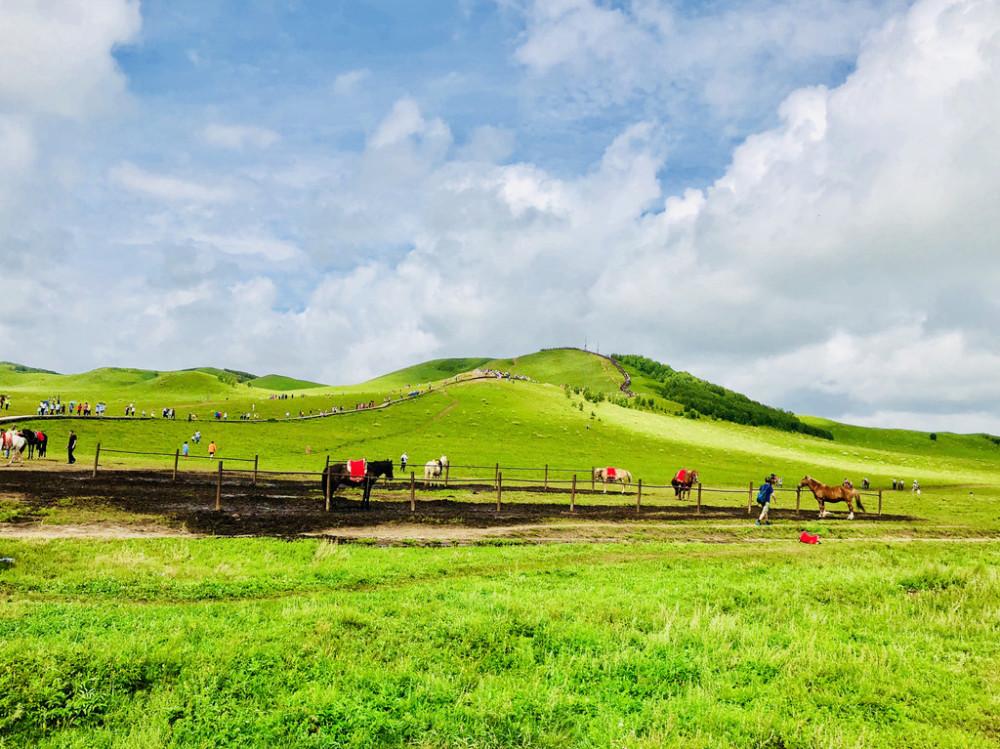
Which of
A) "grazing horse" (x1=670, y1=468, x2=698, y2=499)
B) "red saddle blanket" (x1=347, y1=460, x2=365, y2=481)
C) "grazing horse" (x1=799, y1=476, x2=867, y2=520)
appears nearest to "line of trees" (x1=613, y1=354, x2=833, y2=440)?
"grazing horse" (x1=670, y1=468, x2=698, y2=499)

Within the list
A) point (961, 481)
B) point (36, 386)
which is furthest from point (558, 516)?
point (36, 386)

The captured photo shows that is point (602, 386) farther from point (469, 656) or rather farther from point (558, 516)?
point (469, 656)

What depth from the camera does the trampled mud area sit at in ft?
70.4

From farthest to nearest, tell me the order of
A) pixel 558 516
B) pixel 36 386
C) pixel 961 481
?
pixel 36 386 < pixel 961 481 < pixel 558 516

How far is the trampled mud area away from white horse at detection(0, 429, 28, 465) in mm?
2226

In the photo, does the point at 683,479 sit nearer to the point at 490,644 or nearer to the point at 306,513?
the point at 306,513

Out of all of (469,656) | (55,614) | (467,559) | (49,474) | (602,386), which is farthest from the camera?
(602,386)

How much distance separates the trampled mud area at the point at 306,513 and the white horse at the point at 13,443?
7.30ft

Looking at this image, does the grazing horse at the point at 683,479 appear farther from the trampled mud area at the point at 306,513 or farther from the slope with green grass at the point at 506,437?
the slope with green grass at the point at 506,437

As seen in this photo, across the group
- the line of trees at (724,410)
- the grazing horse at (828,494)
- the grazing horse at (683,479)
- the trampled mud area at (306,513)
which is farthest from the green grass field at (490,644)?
the line of trees at (724,410)

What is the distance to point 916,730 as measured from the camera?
7.72 metres

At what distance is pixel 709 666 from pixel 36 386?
702 ft

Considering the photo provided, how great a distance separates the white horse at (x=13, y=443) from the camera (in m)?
42.0

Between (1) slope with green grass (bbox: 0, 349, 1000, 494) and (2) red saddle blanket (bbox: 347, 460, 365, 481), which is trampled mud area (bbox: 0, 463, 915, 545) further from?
(1) slope with green grass (bbox: 0, 349, 1000, 494)
